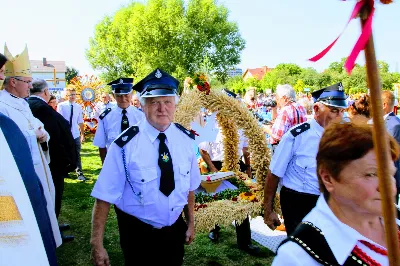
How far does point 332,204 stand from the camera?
1634 mm

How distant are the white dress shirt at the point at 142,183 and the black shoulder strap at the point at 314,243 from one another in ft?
4.80

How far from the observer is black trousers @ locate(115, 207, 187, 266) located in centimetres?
281

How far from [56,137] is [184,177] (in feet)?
8.87

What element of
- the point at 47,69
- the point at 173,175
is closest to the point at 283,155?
the point at 173,175

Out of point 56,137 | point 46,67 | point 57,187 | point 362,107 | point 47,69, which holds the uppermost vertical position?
point 46,67

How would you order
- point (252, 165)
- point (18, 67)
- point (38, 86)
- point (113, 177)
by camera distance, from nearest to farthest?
point (113, 177) → point (18, 67) → point (252, 165) → point (38, 86)

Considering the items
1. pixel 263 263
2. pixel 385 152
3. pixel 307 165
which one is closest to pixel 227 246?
pixel 263 263

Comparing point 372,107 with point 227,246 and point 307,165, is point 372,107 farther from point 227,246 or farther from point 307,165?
point 227,246

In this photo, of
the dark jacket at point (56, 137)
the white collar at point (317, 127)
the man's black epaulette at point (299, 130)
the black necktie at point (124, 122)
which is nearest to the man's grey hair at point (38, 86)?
the dark jacket at point (56, 137)

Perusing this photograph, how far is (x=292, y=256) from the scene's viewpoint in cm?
141

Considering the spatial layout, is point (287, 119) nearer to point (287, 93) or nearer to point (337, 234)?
point (287, 93)

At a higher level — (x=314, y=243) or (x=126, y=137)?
(x=126, y=137)

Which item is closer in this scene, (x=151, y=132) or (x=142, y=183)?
(x=142, y=183)

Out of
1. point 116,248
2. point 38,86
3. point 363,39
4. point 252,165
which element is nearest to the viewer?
point 363,39
